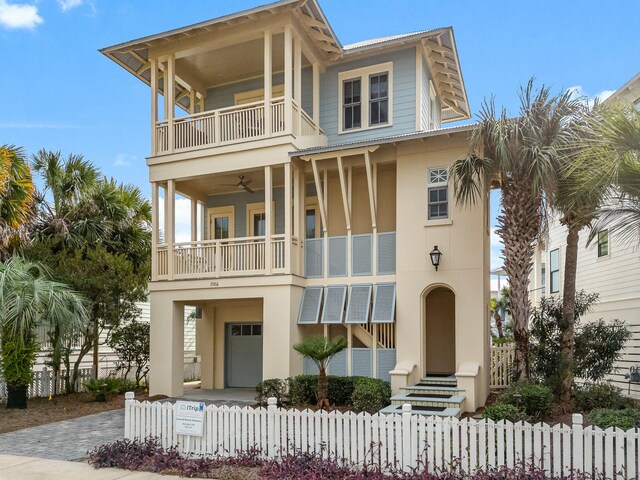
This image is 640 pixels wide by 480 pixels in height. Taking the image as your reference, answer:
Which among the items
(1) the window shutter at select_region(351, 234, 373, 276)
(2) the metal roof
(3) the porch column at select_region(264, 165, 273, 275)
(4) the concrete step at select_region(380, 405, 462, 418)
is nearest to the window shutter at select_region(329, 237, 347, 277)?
(1) the window shutter at select_region(351, 234, 373, 276)

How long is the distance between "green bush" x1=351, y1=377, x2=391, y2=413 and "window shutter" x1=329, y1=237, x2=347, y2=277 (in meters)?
3.33

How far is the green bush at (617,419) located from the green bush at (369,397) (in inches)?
177

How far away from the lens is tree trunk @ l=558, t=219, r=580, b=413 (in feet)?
40.8

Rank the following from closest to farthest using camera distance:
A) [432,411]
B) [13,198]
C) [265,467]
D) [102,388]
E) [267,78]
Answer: [265,467], [432,411], [267,78], [102,388], [13,198]

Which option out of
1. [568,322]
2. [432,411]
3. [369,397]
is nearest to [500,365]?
[568,322]

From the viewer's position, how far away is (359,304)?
587 inches

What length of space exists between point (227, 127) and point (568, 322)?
33.2 feet

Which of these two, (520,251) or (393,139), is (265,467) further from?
(393,139)

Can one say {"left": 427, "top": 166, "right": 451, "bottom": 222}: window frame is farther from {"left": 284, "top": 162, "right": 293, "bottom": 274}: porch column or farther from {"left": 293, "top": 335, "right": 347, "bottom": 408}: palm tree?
{"left": 293, "top": 335, "right": 347, "bottom": 408}: palm tree

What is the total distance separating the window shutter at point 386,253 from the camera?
49.6 feet

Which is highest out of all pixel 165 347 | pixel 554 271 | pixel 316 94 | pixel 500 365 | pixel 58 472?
pixel 316 94

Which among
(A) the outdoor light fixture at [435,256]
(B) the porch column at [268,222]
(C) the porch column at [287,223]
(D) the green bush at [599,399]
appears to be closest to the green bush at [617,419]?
(D) the green bush at [599,399]

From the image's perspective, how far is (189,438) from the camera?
933 centimetres

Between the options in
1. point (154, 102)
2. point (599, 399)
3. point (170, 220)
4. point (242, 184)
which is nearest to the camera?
point (599, 399)
